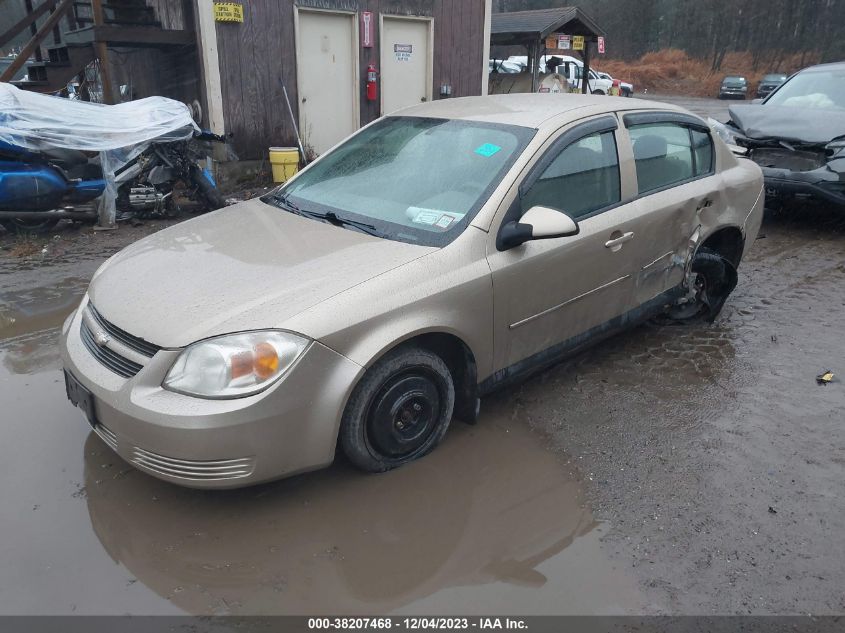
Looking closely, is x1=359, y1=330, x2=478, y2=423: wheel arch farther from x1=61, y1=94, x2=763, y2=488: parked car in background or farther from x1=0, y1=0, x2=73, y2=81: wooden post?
x1=0, y1=0, x2=73, y2=81: wooden post

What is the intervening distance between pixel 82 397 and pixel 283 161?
287 inches

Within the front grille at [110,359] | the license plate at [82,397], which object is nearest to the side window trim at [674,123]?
the front grille at [110,359]

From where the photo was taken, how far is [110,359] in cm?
285

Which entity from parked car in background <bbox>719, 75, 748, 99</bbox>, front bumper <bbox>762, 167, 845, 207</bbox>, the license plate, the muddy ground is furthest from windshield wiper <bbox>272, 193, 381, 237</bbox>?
parked car in background <bbox>719, 75, 748, 99</bbox>

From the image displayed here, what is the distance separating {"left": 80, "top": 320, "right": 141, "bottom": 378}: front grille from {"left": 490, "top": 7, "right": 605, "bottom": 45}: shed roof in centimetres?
1432

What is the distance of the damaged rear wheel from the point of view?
4.64 meters

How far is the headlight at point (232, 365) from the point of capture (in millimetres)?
2557

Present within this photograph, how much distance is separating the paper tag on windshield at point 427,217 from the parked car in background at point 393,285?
0.03 feet

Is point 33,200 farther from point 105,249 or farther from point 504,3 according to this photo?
point 504,3

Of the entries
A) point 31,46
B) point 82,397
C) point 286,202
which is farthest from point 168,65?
point 82,397

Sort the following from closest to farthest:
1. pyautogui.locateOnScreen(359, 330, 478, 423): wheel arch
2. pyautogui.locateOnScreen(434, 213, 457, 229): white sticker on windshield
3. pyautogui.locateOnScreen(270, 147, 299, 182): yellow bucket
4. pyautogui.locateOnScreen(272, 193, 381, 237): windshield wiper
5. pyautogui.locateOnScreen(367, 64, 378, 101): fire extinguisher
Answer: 1. pyautogui.locateOnScreen(359, 330, 478, 423): wheel arch
2. pyautogui.locateOnScreen(434, 213, 457, 229): white sticker on windshield
3. pyautogui.locateOnScreen(272, 193, 381, 237): windshield wiper
4. pyautogui.locateOnScreen(270, 147, 299, 182): yellow bucket
5. pyautogui.locateOnScreen(367, 64, 378, 101): fire extinguisher

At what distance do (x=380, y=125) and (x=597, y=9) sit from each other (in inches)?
2118

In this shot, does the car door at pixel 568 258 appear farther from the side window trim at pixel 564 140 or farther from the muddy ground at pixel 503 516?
the muddy ground at pixel 503 516

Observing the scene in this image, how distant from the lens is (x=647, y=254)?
4.04m
